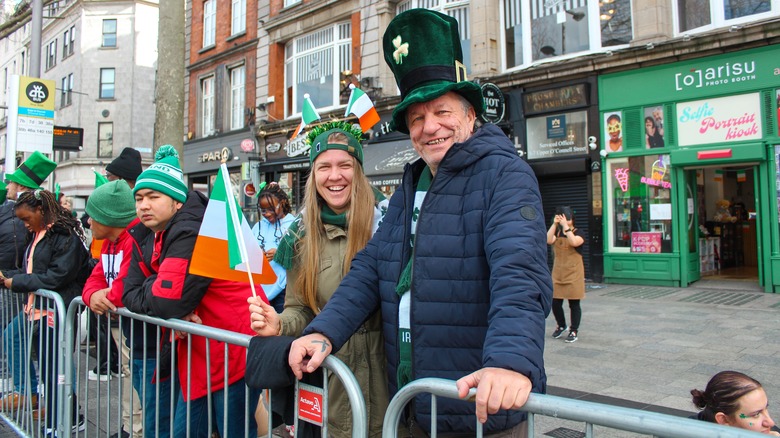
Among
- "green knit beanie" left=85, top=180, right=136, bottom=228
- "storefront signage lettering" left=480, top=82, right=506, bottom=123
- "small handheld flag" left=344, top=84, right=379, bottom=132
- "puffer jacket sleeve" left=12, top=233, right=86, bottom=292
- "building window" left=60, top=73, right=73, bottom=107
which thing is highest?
"building window" left=60, top=73, right=73, bottom=107

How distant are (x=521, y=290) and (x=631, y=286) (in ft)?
37.9

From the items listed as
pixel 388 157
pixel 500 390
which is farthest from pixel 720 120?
pixel 500 390

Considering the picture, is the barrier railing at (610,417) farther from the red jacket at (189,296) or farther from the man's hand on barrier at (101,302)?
→ the man's hand on barrier at (101,302)

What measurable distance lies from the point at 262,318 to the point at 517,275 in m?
1.05

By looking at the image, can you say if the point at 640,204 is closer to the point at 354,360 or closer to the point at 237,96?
the point at 354,360

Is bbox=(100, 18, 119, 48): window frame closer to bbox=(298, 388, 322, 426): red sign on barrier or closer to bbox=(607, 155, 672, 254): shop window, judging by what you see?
bbox=(607, 155, 672, 254): shop window

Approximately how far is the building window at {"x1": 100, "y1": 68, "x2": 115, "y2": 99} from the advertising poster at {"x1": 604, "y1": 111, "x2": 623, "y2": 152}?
32.2m

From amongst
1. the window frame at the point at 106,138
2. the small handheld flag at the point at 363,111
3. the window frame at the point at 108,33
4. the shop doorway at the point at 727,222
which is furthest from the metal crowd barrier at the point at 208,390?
the window frame at the point at 108,33

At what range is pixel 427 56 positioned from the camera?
80.4 inches

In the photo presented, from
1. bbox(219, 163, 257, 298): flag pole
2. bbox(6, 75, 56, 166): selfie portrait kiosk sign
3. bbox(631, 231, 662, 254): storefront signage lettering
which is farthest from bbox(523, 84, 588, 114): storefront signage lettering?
bbox(219, 163, 257, 298): flag pole

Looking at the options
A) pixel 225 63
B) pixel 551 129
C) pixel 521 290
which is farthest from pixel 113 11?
pixel 521 290

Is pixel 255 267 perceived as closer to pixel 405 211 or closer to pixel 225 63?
pixel 405 211

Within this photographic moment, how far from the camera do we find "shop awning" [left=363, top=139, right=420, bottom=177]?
14.8 m

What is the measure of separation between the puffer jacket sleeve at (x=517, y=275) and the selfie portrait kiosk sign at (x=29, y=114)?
1001cm
